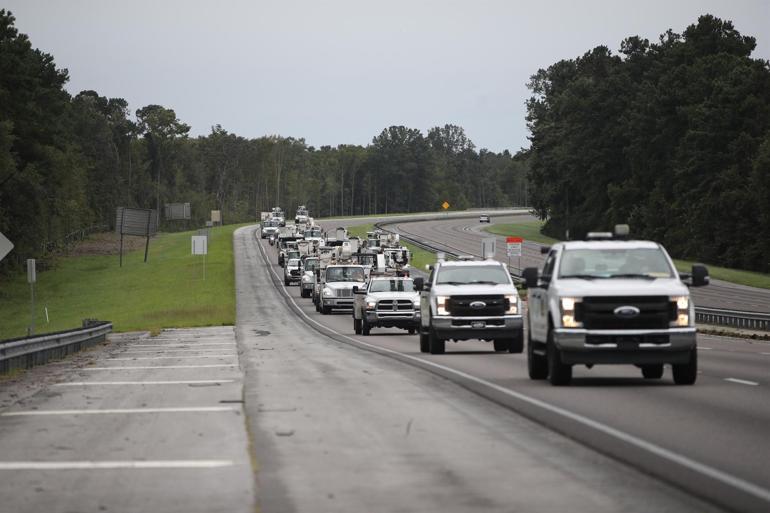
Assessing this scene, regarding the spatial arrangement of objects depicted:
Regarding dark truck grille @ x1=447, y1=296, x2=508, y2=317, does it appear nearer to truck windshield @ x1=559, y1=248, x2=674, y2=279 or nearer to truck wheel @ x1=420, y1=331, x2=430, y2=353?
truck wheel @ x1=420, y1=331, x2=430, y2=353

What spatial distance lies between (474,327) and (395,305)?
41.9 ft

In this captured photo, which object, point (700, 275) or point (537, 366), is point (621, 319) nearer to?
point (700, 275)

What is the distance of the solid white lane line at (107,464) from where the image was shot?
35.8 ft

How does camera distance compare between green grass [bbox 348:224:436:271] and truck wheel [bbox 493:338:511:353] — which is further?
green grass [bbox 348:224:436:271]

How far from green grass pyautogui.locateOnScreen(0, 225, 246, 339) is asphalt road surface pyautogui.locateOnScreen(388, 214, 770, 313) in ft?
74.5

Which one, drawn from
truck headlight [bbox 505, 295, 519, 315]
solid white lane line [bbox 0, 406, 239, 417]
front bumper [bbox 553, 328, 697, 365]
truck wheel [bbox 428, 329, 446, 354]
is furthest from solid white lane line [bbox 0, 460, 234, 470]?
truck headlight [bbox 505, 295, 519, 315]

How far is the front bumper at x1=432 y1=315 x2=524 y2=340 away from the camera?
29094mm

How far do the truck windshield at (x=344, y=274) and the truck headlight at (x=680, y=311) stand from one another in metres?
41.2

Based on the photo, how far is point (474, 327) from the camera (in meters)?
29.1

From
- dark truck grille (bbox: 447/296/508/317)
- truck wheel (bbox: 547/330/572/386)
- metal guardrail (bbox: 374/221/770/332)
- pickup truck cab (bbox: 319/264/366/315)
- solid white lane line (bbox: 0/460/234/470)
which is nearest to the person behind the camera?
solid white lane line (bbox: 0/460/234/470)

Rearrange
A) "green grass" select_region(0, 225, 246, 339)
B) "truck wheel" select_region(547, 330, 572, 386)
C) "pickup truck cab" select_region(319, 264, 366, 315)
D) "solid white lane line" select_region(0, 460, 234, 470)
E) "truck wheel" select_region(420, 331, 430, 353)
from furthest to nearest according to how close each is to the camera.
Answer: "green grass" select_region(0, 225, 246, 339)
"pickup truck cab" select_region(319, 264, 366, 315)
"truck wheel" select_region(420, 331, 430, 353)
"truck wheel" select_region(547, 330, 572, 386)
"solid white lane line" select_region(0, 460, 234, 470)

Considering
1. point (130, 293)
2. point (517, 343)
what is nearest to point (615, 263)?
point (517, 343)

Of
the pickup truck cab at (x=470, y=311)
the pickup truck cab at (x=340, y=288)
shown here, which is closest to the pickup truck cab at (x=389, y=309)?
the pickup truck cab at (x=470, y=311)

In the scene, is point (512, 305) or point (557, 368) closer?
point (557, 368)
